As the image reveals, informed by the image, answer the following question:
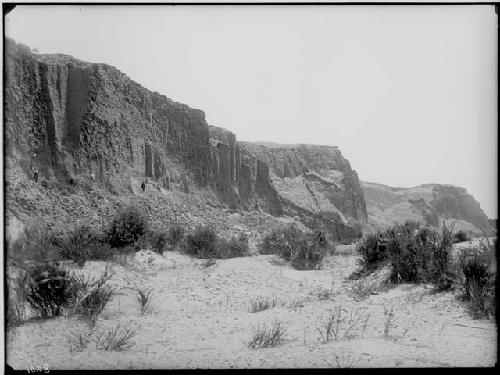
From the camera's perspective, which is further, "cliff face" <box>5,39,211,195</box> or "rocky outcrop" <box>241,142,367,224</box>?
"rocky outcrop" <box>241,142,367,224</box>

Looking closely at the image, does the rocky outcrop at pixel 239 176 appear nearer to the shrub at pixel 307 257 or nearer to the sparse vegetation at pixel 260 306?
the shrub at pixel 307 257

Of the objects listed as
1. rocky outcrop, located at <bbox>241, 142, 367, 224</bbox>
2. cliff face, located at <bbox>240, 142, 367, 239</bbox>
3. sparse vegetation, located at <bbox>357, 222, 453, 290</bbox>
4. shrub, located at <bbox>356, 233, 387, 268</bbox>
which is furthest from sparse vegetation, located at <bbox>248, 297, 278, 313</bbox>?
rocky outcrop, located at <bbox>241, 142, 367, 224</bbox>

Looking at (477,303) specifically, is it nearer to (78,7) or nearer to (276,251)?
(78,7)

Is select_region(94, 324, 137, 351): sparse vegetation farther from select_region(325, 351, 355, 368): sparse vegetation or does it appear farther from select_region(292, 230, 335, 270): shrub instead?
select_region(292, 230, 335, 270): shrub

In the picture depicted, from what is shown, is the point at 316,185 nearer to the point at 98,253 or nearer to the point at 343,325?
the point at 98,253

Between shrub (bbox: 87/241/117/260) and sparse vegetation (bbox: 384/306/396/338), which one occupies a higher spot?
shrub (bbox: 87/241/117/260)

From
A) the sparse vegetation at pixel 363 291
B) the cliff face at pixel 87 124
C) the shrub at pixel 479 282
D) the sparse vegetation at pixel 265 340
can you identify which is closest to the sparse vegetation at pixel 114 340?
the sparse vegetation at pixel 265 340

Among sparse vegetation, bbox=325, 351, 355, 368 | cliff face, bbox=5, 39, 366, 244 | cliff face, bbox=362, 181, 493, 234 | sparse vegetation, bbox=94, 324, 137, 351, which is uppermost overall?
cliff face, bbox=5, 39, 366, 244

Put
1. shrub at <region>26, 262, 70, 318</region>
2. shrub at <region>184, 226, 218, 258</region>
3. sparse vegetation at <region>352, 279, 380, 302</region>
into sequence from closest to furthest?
1. shrub at <region>26, 262, 70, 318</region>
2. sparse vegetation at <region>352, 279, 380, 302</region>
3. shrub at <region>184, 226, 218, 258</region>

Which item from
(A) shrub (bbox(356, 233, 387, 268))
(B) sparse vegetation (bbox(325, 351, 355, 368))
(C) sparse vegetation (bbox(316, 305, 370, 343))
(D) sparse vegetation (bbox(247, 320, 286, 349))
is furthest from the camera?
(A) shrub (bbox(356, 233, 387, 268))
